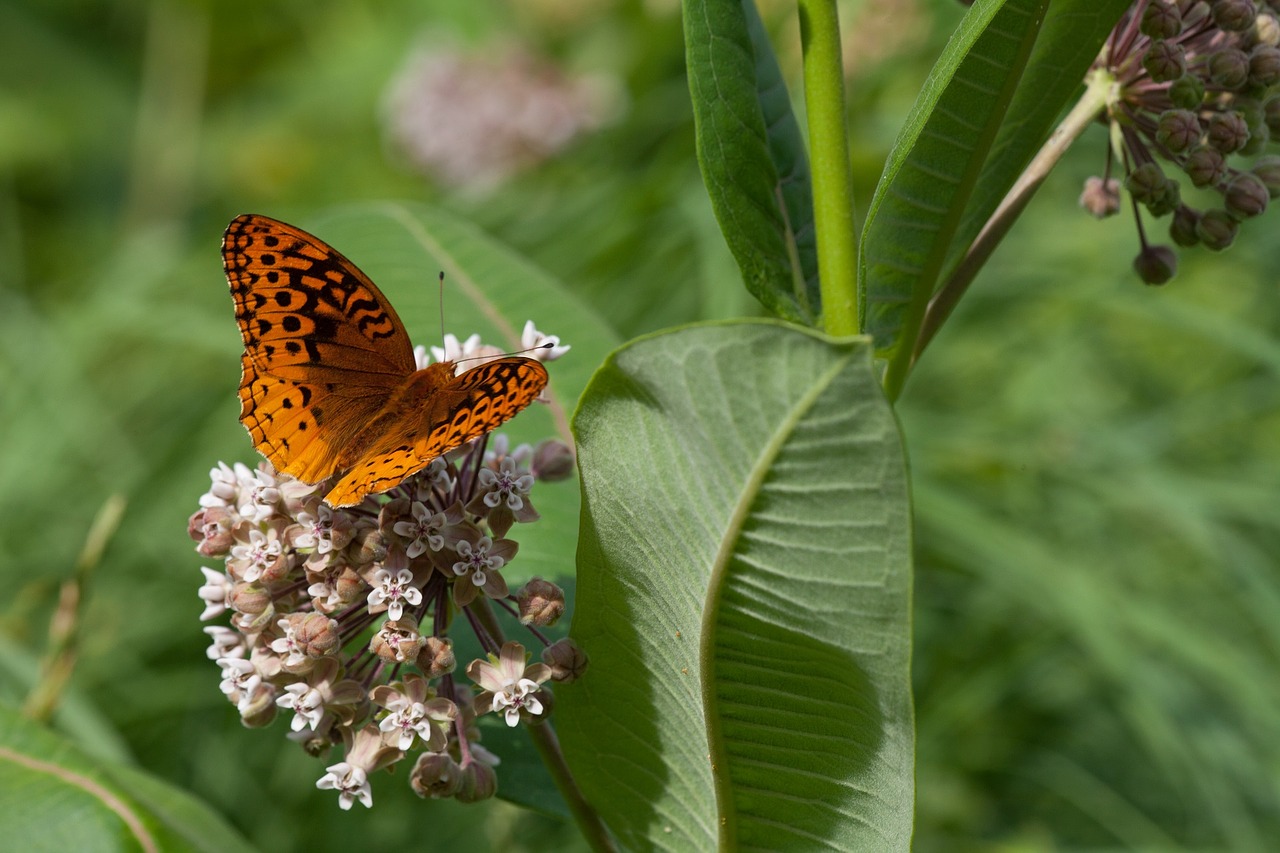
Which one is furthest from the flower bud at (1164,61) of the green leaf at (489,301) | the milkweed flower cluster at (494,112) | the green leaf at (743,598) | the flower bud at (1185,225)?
the milkweed flower cluster at (494,112)

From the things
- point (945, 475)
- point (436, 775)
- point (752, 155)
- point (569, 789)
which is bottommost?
point (945, 475)

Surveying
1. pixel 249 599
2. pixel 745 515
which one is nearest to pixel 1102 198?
pixel 745 515

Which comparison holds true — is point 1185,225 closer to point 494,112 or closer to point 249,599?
point 249,599

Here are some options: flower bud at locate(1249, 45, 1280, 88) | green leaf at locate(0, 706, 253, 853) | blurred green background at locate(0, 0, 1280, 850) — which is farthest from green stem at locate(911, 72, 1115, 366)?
green leaf at locate(0, 706, 253, 853)

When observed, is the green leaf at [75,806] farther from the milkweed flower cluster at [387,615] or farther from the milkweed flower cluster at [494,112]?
the milkweed flower cluster at [494,112]

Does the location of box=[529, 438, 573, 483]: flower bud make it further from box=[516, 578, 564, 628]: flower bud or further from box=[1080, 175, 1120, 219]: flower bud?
box=[1080, 175, 1120, 219]: flower bud

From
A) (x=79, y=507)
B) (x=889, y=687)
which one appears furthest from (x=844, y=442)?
(x=79, y=507)
